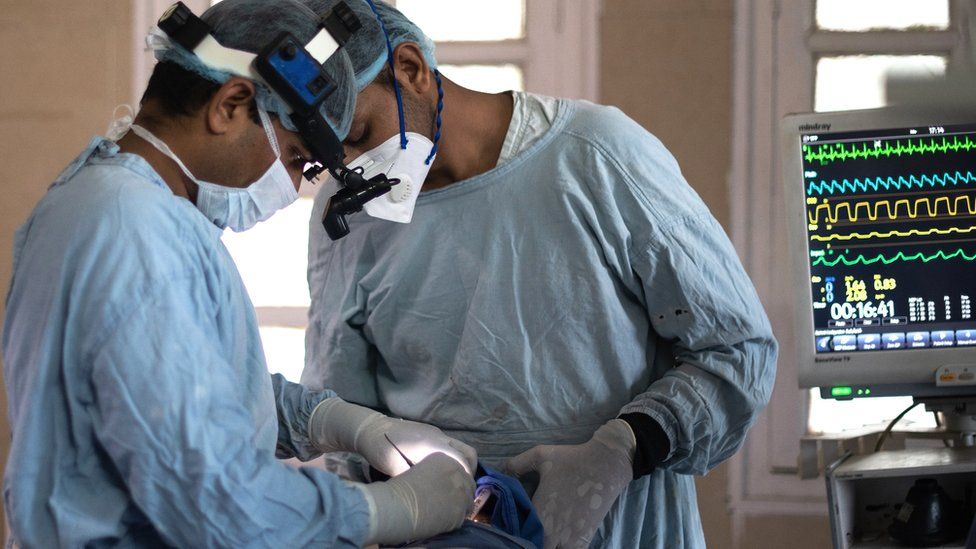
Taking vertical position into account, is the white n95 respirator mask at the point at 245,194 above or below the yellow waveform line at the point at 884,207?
above

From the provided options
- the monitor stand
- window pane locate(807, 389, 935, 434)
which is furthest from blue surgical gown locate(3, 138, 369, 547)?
window pane locate(807, 389, 935, 434)

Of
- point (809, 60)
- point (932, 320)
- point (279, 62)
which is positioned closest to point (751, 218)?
point (809, 60)

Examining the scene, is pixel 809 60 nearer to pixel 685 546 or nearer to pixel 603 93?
pixel 603 93

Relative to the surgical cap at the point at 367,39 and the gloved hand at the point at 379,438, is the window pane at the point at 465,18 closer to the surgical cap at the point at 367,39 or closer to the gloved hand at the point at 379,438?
the surgical cap at the point at 367,39

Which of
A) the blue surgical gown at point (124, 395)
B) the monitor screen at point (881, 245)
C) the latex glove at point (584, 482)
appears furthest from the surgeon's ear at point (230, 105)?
the monitor screen at point (881, 245)

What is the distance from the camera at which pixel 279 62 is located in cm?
119

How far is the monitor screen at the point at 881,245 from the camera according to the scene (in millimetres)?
2020

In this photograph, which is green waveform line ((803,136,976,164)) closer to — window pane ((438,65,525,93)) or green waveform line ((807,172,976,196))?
green waveform line ((807,172,976,196))

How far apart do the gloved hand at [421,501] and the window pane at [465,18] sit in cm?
161

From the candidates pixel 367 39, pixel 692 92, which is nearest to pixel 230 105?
pixel 367 39

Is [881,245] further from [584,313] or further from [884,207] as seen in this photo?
[584,313]

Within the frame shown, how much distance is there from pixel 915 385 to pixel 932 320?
0.42 feet

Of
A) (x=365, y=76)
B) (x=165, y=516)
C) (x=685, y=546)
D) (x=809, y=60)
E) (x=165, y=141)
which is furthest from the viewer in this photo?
(x=809, y=60)

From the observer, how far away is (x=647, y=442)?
1482 millimetres
